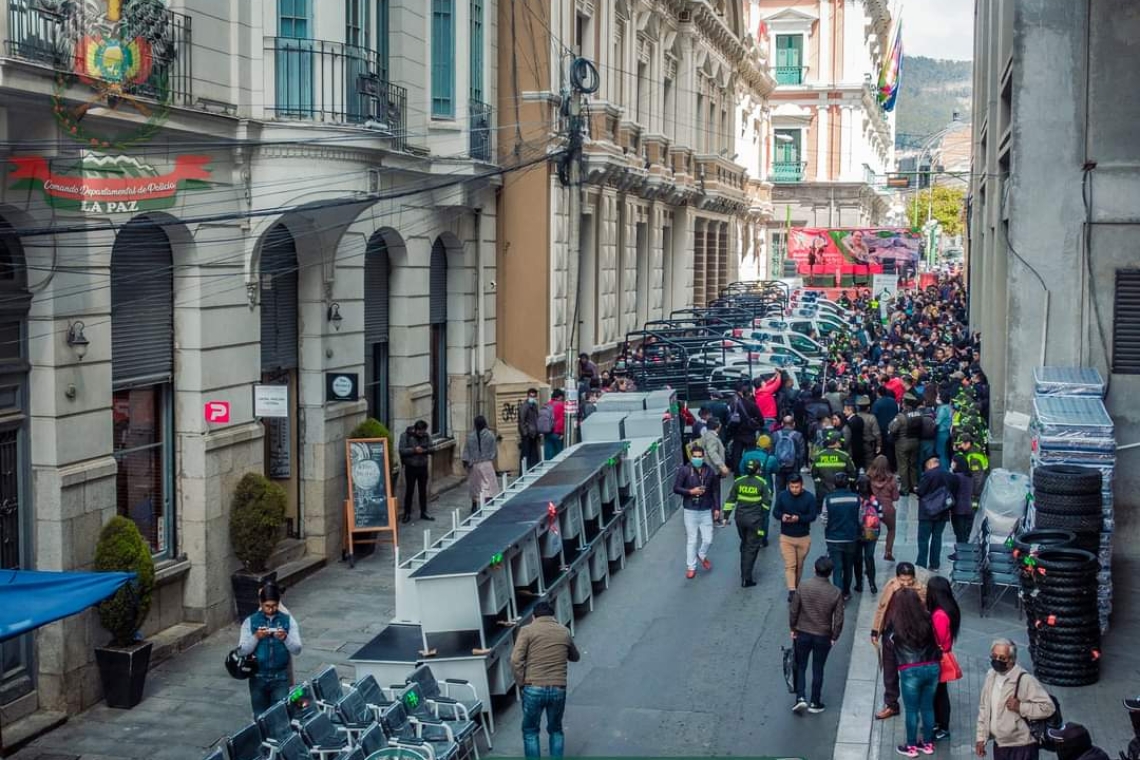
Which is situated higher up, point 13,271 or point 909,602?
point 13,271

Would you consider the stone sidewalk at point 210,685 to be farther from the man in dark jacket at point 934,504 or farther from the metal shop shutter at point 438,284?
the man in dark jacket at point 934,504

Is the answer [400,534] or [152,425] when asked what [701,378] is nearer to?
[400,534]

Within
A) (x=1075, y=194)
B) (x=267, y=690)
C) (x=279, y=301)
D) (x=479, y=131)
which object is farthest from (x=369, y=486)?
(x=1075, y=194)

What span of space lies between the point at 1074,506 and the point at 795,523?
3.13m

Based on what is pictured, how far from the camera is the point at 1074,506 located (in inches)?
571

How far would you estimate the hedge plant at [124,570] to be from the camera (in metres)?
14.2

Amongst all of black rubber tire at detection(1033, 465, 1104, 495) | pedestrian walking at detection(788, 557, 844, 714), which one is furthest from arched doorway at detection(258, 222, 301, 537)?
black rubber tire at detection(1033, 465, 1104, 495)

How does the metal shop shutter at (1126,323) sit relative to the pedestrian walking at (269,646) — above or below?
above

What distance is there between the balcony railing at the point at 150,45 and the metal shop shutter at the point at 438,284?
934cm

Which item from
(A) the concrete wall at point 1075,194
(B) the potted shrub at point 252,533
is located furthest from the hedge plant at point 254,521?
(A) the concrete wall at point 1075,194

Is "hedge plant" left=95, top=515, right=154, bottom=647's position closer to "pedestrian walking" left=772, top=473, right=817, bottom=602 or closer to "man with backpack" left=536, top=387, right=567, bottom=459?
"pedestrian walking" left=772, top=473, right=817, bottom=602

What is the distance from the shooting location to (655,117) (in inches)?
1484

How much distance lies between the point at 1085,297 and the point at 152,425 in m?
11.3

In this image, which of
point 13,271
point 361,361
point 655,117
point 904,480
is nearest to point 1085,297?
point 904,480
